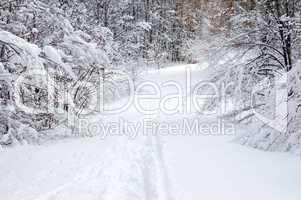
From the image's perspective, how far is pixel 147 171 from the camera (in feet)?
24.7

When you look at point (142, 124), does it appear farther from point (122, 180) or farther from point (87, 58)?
point (122, 180)

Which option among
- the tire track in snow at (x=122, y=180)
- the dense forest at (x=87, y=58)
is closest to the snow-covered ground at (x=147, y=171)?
the tire track in snow at (x=122, y=180)

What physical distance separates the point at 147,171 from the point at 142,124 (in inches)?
240

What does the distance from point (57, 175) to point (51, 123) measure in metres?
3.65

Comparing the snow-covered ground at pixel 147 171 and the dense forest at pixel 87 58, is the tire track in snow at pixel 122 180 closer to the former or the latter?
the snow-covered ground at pixel 147 171

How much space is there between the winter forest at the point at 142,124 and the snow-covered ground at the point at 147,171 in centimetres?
2

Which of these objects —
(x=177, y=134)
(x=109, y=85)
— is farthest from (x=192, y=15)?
(x=177, y=134)

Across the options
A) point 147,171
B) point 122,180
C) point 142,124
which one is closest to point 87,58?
point 147,171

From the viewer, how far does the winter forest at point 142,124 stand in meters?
6.29

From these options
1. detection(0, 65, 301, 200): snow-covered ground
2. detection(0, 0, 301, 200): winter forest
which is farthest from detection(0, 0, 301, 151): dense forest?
detection(0, 65, 301, 200): snow-covered ground

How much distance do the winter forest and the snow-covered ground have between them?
0.02 m

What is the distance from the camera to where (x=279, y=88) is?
338 inches

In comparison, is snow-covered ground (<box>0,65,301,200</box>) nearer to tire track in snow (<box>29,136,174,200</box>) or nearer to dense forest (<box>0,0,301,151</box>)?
tire track in snow (<box>29,136,174,200</box>)

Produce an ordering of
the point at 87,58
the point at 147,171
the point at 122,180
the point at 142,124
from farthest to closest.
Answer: the point at 142,124, the point at 87,58, the point at 147,171, the point at 122,180
